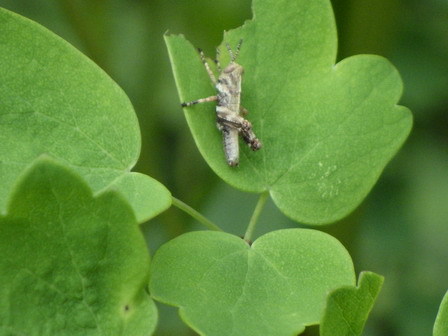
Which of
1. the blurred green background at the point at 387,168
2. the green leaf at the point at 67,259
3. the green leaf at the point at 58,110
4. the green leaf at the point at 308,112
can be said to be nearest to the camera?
the green leaf at the point at 67,259

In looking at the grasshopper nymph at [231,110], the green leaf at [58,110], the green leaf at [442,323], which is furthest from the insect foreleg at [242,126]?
the green leaf at [442,323]

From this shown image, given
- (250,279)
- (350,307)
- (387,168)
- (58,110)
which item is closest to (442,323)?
(350,307)

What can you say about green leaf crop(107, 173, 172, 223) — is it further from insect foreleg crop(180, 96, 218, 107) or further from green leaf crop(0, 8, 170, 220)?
insect foreleg crop(180, 96, 218, 107)

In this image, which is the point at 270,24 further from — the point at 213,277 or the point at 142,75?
the point at 142,75

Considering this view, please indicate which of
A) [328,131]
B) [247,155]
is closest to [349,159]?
[328,131]

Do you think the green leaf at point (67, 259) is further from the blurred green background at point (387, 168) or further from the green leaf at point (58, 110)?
the blurred green background at point (387, 168)
